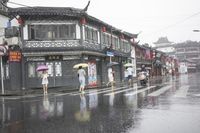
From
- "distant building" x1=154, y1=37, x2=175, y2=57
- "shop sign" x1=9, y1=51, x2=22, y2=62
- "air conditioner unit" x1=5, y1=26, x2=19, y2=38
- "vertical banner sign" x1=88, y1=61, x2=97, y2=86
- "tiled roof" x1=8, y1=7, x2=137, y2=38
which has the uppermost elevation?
"distant building" x1=154, y1=37, x2=175, y2=57

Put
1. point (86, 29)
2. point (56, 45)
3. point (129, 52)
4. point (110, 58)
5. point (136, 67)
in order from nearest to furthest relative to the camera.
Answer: point (56, 45), point (86, 29), point (110, 58), point (129, 52), point (136, 67)

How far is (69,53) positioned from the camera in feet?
108

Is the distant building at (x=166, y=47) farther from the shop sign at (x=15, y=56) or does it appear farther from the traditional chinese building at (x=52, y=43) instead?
the shop sign at (x=15, y=56)

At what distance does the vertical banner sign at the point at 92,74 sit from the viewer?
120 ft

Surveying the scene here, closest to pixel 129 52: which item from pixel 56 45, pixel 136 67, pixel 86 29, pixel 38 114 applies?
pixel 136 67

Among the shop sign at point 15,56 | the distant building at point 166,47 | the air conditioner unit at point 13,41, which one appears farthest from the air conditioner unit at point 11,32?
the distant building at point 166,47

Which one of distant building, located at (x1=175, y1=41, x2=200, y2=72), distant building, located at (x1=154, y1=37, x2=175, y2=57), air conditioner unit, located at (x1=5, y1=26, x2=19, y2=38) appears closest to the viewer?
air conditioner unit, located at (x1=5, y1=26, x2=19, y2=38)

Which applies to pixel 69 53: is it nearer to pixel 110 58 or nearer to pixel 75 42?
pixel 75 42

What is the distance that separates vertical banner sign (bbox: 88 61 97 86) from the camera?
1443 inches

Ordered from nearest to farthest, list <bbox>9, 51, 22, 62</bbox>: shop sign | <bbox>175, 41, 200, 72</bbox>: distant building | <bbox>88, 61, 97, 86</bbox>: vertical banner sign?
1. <bbox>9, 51, 22, 62</bbox>: shop sign
2. <bbox>88, 61, 97, 86</bbox>: vertical banner sign
3. <bbox>175, 41, 200, 72</bbox>: distant building

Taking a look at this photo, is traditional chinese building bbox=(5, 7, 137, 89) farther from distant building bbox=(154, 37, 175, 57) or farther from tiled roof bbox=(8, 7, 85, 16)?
distant building bbox=(154, 37, 175, 57)

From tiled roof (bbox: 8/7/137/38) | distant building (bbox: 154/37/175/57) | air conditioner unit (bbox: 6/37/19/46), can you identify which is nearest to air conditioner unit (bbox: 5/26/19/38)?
air conditioner unit (bbox: 6/37/19/46)

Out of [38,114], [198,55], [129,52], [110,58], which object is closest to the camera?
[38,114]

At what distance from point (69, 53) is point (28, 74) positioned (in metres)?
4.46
